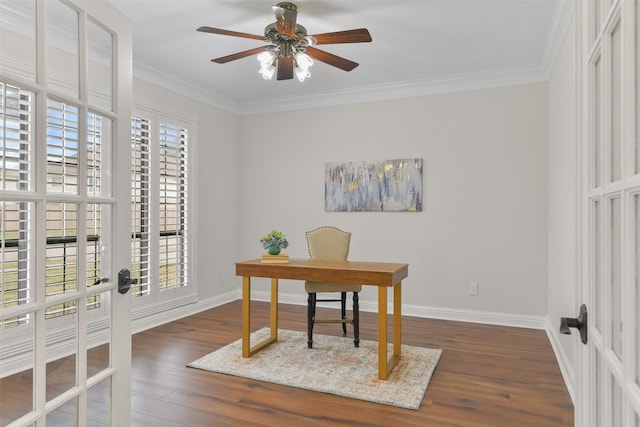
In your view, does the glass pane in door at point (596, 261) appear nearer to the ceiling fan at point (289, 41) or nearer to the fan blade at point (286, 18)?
the ceiling fan at point (289, 41)

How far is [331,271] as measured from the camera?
3.13 metres

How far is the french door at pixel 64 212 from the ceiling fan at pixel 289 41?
4.25ft

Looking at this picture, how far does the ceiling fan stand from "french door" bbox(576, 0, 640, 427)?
1.79 metres

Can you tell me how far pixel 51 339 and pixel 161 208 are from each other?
3278mm

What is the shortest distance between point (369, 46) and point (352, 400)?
2891 millimetres

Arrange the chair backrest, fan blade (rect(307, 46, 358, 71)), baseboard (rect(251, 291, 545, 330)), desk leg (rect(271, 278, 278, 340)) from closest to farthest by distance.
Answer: fan blade (rect(307, 46, 358, 71)) → desk leg (rect(271, 278, 278, 340)) → the chair backrest → baseboard (rect(251, 291, 545, 330))

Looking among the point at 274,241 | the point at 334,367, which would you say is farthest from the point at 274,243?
the point at 334,367

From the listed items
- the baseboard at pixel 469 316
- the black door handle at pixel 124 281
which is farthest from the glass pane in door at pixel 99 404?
→ the baseboard at pixel 469 316

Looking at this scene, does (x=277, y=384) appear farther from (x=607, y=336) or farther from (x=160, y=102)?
(x=160, y=102)

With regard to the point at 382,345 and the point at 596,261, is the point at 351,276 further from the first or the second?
the point at 596,261

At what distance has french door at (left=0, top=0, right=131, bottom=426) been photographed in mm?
1187

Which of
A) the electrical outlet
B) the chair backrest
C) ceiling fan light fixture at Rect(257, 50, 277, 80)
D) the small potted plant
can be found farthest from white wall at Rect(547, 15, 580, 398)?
the small potted plant

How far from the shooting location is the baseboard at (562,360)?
2.72 m

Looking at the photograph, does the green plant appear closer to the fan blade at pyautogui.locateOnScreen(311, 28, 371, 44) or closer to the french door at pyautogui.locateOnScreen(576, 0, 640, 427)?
the fan blade at pyautogui.locateOnScreen(311, 28, 371, 44)
